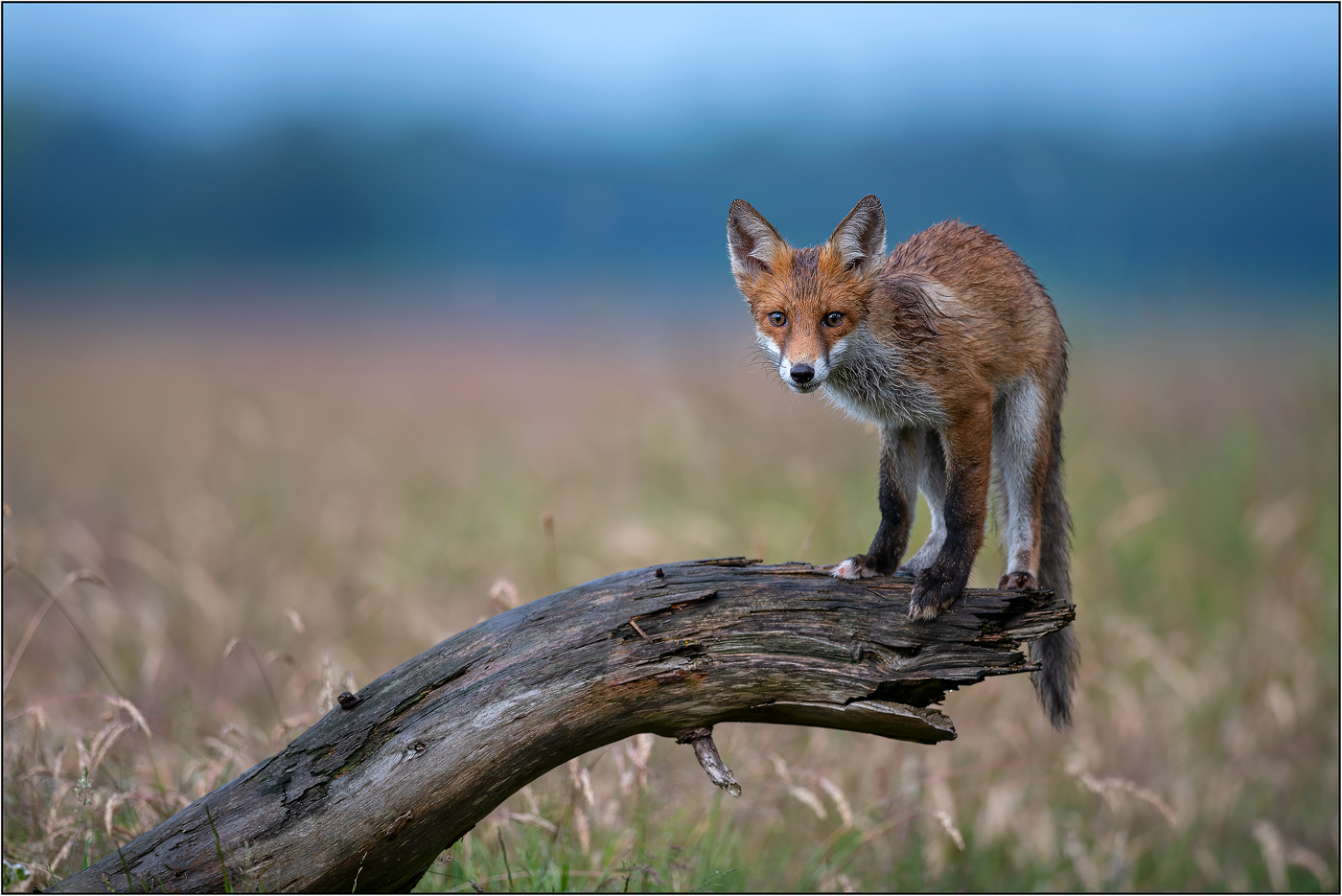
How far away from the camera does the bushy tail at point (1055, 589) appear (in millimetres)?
4168

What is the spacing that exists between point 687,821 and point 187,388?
14.2 m

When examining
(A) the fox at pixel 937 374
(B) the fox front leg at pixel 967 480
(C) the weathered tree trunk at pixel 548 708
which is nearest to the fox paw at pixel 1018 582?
(A) the fox at pixel 937 374

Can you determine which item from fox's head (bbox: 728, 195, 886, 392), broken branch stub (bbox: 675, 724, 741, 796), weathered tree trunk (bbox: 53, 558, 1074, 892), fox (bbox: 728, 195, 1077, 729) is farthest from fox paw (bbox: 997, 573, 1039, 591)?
broken branch stub (bbox: 675, 724, 741, 796)

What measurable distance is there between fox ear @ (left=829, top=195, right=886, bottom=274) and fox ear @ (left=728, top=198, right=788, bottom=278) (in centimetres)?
24

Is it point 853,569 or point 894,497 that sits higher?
point 894,497

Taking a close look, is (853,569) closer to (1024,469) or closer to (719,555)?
(1024,469)

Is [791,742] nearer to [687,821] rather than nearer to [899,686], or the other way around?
[687,821]

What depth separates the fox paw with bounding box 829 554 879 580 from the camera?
3.74 m

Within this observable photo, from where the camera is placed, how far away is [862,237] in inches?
143

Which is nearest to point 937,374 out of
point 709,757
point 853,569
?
point 853,569

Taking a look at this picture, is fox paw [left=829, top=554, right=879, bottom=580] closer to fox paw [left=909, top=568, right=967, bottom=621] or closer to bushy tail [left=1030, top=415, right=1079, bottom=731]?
fox paw [left=909, top=568, right=967, bottom=621]

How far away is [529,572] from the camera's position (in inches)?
337

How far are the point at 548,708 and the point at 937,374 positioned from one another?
6.37ft

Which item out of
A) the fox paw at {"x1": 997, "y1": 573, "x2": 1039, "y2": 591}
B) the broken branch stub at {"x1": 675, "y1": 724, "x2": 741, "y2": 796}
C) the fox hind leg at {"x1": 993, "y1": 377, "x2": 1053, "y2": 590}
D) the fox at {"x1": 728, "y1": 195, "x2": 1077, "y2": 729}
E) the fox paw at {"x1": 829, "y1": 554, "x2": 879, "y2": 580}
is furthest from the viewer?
the fox hind leg at {"x1": 993, "y1": 377, "x2": 1053, "y2": 590}
